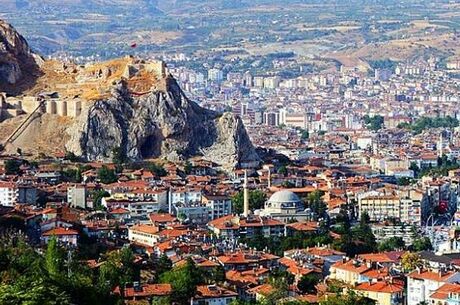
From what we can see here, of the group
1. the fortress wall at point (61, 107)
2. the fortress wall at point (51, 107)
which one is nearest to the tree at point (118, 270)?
the fortress wall at point (51, 107)

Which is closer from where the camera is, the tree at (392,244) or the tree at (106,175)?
the tree at (392,244)

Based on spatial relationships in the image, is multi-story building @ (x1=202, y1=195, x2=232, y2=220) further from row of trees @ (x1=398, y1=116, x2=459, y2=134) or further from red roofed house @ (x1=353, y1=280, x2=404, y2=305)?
row of trees @ (x1=398, y1=116, x2=459, y2=134)

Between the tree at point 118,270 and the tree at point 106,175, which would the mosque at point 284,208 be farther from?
the tree at point 118,270

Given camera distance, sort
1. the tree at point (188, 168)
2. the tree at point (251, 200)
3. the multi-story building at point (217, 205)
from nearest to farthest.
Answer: the multi-story building at point (217, 205) → the tree at point (251, 200) → the tree at point (188, 168)

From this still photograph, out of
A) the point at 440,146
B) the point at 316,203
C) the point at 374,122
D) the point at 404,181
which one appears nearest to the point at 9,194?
the point at 316,203

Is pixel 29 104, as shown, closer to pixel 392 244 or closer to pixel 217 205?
pixel 217 205

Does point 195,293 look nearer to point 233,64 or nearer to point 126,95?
point 126,95
